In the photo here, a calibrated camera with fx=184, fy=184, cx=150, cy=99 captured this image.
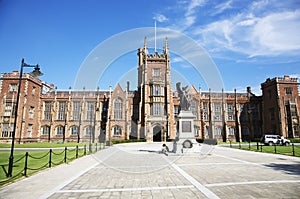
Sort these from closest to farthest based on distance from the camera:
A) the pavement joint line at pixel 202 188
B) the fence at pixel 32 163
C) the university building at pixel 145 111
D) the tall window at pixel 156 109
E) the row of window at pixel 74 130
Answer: the pavement joint line at pixel 202 188 < the fence at pixel 32 163 < the university building at pixel 145 111 < the tall window at pixel 156 109 < the row of window at pixel 74 130

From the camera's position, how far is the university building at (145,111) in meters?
40.7

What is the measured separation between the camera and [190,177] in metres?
8.27

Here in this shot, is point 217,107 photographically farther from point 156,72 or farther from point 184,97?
point 184,97

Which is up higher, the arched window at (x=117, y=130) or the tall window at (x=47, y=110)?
the tall window at (x=47, y=110)

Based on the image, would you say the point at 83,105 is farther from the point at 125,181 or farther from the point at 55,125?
the point at 125,181

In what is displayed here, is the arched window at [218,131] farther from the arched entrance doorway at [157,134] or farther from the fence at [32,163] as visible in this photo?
the fence at [32,163]

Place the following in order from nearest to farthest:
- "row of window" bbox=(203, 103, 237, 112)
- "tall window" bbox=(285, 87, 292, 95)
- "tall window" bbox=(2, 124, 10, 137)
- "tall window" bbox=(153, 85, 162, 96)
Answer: "tall window" bbox=(2, 124, 10, 137) → "tall window" bbox=(285, 87, 292, 95) → "tall window" bbox=(153, 85, 162, 96) → "row of window" bbox=(203, 103, 237, 112)

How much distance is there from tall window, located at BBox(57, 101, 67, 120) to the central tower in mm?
20239

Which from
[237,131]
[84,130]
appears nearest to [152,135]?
[84,130]

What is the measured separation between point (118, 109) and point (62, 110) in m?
14.7

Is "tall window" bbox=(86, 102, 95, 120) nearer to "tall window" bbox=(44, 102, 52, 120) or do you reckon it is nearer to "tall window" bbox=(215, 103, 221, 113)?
"tall window" bbox=(44, 102, 52, 120)

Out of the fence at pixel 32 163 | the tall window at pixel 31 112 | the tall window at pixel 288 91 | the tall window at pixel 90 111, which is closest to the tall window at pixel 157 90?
the tall window at pixel 90 111

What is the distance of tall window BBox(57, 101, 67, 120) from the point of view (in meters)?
47.2

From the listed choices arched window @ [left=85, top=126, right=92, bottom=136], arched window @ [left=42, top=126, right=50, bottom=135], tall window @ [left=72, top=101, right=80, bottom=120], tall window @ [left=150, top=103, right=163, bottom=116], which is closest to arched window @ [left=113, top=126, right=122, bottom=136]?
arched window @ [left=85, top=126, right=92, bottom=136]
